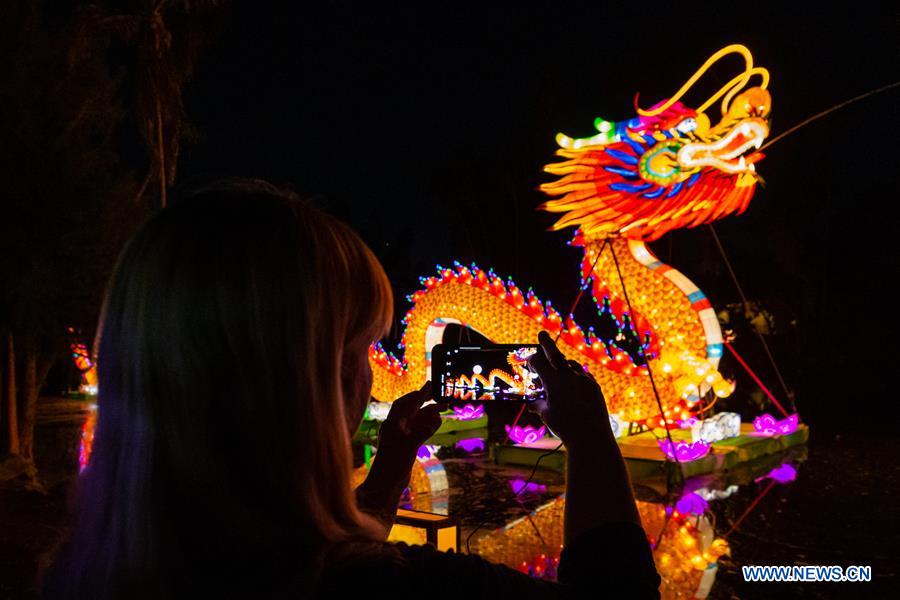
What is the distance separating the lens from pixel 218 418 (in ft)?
2.70

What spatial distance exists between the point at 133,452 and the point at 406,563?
347 mm

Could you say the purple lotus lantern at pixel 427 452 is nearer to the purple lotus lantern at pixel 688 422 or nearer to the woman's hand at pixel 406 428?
the purple lotus lantern at pixel 688 422

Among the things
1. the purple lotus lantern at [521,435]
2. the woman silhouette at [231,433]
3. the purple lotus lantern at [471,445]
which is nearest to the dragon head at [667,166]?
the purple lotus lantern at [521,435]

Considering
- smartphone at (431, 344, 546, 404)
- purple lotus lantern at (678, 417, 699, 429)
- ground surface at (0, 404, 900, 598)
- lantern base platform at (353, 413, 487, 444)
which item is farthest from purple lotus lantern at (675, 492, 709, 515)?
lantern base platform at (353, 413, 487, 444)

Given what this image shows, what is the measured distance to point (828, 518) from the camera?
6082 millimetres

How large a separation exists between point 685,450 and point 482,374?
6534 millimetres

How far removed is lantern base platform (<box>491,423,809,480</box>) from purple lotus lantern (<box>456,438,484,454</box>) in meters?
1.34

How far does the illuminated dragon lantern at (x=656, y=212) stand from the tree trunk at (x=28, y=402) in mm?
6469

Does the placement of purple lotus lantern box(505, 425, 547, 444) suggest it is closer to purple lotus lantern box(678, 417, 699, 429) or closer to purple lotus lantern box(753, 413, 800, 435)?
purple lotus lantern box(678, 417, 699, 429)

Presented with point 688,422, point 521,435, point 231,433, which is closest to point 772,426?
point 688,422

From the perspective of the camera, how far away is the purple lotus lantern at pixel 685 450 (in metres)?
7.89

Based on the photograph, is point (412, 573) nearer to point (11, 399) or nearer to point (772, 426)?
point (11, 399)

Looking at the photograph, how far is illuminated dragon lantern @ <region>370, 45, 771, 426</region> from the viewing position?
782 centimetres

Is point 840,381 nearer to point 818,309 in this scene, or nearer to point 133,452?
point 818,309
